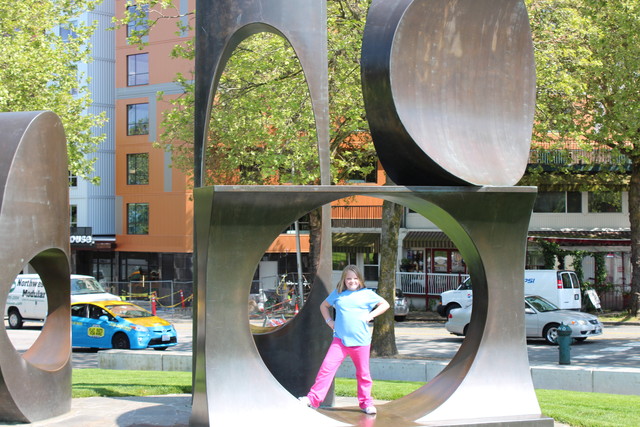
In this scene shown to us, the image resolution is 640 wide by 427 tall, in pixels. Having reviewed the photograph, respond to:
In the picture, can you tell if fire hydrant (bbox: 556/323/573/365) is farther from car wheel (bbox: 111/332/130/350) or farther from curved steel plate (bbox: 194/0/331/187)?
car wheel (bbox: 111/332/130/350)

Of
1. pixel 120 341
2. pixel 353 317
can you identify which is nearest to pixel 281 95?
pixel 120 341

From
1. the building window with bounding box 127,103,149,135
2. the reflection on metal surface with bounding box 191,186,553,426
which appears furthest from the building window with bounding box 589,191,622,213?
the reflection on metal surface with bounding box 191,186,553,426

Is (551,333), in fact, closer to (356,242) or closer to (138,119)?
(356,242)

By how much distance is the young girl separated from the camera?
865 centimetres

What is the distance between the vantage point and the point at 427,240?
1534 inches

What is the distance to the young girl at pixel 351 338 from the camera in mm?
8648

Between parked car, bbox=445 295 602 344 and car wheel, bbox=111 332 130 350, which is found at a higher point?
parked car, bbox=445 295 602 344

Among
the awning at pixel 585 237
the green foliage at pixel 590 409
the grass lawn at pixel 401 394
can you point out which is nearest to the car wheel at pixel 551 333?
the grass lawn at pixel 401 394

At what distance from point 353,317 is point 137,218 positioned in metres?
37.7

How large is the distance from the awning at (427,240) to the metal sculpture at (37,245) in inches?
1134

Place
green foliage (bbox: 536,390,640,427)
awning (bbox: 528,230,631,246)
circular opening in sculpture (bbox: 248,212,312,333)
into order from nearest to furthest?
green foliage (bbox: 536,390,640,427) → circular opening in sculpture (bbox: 248,212,312,333) → awning (bbox: 528,230,631,246)

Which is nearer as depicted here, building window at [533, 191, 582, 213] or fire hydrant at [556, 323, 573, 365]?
fire hydrant at [556, 323, 573, 365]

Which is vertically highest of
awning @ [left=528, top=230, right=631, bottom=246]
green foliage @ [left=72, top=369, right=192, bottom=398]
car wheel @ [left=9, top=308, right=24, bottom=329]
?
awning @ [left=528, top=230, right=631, bottom=246]

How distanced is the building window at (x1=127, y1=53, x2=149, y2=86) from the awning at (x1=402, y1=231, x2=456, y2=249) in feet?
53.1
